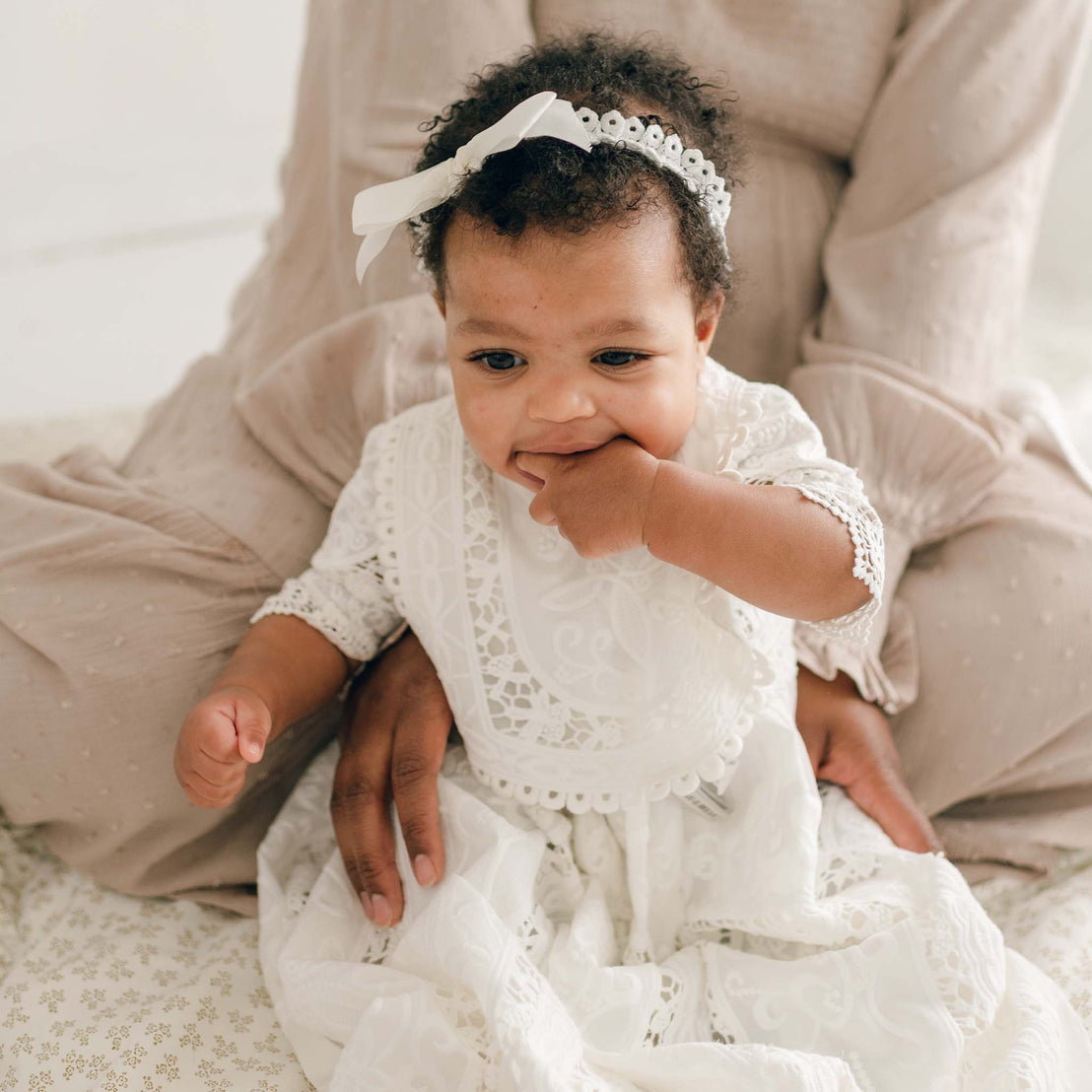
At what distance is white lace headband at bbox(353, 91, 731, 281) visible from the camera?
2.51 ft

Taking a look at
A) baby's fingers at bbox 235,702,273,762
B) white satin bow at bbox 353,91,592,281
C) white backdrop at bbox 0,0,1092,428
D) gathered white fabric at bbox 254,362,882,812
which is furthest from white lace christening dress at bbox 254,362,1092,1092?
white backdrop at bbox 0,0,1092,428

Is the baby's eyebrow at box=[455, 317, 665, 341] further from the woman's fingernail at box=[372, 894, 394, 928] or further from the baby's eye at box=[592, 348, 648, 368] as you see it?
the woman's fingernail at box=[372, 894, 394, 928]

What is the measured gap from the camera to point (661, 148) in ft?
2.70

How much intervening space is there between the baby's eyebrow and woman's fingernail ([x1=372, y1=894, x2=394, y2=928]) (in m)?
0.49

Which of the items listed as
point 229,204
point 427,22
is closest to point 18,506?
point 427,22

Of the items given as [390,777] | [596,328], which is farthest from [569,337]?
[390,777]

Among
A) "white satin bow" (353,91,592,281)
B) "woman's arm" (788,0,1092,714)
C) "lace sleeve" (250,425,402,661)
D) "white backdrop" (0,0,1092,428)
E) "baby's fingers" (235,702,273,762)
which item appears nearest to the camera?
"white satin bow" (353,91,592,281)

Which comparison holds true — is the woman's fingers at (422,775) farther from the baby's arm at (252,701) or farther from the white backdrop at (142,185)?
the white backdrop at (142,185)

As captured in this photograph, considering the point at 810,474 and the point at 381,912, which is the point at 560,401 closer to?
the point at 810,474

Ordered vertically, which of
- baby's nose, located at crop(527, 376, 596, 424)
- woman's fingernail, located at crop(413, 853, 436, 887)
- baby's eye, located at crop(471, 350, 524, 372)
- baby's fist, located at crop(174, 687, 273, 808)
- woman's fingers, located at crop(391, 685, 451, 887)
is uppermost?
baby's eye, located at crop(471, 350, 524, 372)

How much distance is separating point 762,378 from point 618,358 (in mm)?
592

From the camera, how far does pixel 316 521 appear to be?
1180mm

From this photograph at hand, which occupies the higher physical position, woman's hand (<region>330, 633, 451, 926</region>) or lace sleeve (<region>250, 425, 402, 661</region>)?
lace sleeve (<region>250, 425, 402, 661</region>)

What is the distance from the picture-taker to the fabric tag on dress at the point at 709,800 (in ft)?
3.12
